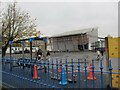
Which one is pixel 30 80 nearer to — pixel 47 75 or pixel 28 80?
pixel 28 80

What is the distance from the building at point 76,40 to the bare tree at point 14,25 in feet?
89.6

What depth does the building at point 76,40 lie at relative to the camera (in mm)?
48281

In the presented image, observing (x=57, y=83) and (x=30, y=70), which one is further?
(x=30, y=70)

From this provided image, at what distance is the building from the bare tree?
1075 inches

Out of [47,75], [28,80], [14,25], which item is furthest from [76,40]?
[28,80]

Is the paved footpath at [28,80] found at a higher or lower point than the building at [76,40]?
lower

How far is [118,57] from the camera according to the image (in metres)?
6.89

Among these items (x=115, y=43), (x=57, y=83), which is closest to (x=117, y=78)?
(x=115, y=43)

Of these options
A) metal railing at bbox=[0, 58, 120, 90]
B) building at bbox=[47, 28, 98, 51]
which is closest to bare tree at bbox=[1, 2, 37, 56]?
metal railing at bbox=[0, 58, 120, 90]

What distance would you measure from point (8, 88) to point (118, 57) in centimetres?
422

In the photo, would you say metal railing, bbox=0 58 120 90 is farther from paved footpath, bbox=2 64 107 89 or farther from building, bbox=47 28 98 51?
building, bbox=47 28 98 51

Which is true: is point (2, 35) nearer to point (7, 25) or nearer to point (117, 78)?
point (7, 25)

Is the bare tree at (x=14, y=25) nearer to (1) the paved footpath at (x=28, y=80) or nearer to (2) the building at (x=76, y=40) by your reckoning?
(1) the paved footpath at (x=28, y=80)

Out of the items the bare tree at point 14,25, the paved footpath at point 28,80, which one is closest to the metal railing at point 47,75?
the paved footpath at point 28,80
